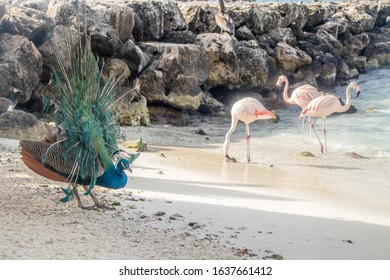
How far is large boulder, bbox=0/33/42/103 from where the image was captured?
11.9m

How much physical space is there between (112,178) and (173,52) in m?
10.9

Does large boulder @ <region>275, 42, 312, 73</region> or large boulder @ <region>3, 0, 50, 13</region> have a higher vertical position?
large boulder @ <region>3, 0, 50, 13</region>

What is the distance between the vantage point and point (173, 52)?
15469mm

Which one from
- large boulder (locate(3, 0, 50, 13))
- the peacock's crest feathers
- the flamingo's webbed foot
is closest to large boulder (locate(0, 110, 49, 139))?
the flamingo's webbed foot

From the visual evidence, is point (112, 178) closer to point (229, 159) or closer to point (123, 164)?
point (123, 164)

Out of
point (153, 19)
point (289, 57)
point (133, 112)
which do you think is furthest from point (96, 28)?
point (289, 57)

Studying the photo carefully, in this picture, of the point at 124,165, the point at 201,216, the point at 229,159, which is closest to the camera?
the point at 124,165

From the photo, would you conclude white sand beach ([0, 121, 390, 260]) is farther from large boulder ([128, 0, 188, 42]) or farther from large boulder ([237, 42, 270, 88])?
large boulder ([237, 42, 270, 88])

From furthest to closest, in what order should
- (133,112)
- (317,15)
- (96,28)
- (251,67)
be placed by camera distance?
1. (317,15)
2. (251,67)
3. (96,28)
4. (133,112)

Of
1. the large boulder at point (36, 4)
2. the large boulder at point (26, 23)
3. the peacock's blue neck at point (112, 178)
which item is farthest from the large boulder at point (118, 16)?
the peacock's blue neck at point (112, 178)

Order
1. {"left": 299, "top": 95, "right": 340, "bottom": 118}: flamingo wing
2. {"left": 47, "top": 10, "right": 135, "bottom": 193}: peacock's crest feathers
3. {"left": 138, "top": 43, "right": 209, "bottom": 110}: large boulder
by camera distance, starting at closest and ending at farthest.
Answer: {"left": 47, "top": 10, "right": 135, "bottom": 193}: peacock's crest feathers, {"left": 299, "top": 95, "right": 340, "bottom": 118}: flamingo wing, {"left": 138, "top": 43, "right": 209, "bottom": 110}: large boulder

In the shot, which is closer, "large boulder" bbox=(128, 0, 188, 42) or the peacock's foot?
the peacock's foot

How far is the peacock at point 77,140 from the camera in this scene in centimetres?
477

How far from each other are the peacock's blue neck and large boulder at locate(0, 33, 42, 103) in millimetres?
7409
